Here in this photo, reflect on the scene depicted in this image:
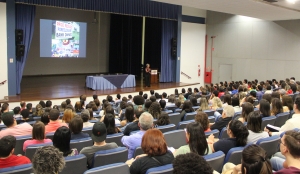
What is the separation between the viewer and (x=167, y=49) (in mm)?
17031

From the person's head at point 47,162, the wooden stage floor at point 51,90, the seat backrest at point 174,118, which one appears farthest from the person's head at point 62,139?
the wooden stage floor at point 51,90

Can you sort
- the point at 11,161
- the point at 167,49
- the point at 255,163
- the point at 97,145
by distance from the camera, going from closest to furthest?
the point at 255,163 → the point at 11,161 → the point at 97,145 → the point at 167,49

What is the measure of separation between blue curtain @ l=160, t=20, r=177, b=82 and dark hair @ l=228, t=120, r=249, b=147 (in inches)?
528

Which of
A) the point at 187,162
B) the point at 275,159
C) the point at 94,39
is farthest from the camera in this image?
the point at 94,39

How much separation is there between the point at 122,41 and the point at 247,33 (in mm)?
7837

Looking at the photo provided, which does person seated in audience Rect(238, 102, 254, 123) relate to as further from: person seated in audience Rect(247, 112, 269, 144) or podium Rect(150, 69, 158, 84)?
podium Rect(150, 69, 158, 84)

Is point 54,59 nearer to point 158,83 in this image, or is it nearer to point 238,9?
point 158,83

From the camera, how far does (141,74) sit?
19.5m

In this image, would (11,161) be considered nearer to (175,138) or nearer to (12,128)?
(12,128)

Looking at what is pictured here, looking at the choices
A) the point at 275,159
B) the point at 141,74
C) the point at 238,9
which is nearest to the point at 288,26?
the point at 238,9

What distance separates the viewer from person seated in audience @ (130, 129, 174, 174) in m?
2.94

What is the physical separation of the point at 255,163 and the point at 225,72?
54.3ft

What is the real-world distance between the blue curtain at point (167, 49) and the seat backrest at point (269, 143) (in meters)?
13.2

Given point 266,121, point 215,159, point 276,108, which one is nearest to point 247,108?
point 266,121
